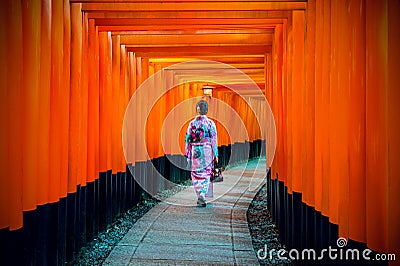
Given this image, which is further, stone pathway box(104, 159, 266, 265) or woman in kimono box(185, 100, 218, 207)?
woman in kimono box(185, 100, 218, 207)

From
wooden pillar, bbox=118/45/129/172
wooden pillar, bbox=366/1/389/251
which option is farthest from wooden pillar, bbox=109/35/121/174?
wooden pillar, bbox=366/1/389/251

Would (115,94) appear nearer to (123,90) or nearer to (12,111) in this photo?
(123,90)

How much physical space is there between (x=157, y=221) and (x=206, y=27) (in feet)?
11.6

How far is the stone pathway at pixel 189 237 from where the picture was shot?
6352 millimetres

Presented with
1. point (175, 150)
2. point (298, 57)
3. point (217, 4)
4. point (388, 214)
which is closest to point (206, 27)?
point (217, 4)

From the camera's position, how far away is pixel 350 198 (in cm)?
330

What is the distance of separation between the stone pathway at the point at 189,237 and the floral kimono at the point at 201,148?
70cm

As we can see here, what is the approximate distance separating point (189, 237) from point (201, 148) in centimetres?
332

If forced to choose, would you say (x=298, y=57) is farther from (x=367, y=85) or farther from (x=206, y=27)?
(x=367, y=85)

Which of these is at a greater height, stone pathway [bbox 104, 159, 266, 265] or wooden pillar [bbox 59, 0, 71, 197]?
wooden pillar [bbox 59, 0, 71, 197]

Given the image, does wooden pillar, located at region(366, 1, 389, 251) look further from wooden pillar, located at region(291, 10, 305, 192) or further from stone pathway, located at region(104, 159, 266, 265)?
stone pathway, located at region(104, 159, 266, 265)

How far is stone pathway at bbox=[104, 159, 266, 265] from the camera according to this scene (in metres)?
6.35

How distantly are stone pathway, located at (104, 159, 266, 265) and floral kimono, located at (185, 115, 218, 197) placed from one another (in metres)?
0.70

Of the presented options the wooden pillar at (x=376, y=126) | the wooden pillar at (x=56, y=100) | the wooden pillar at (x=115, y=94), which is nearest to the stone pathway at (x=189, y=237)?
the wooden pillar at (x=115, y=94)
